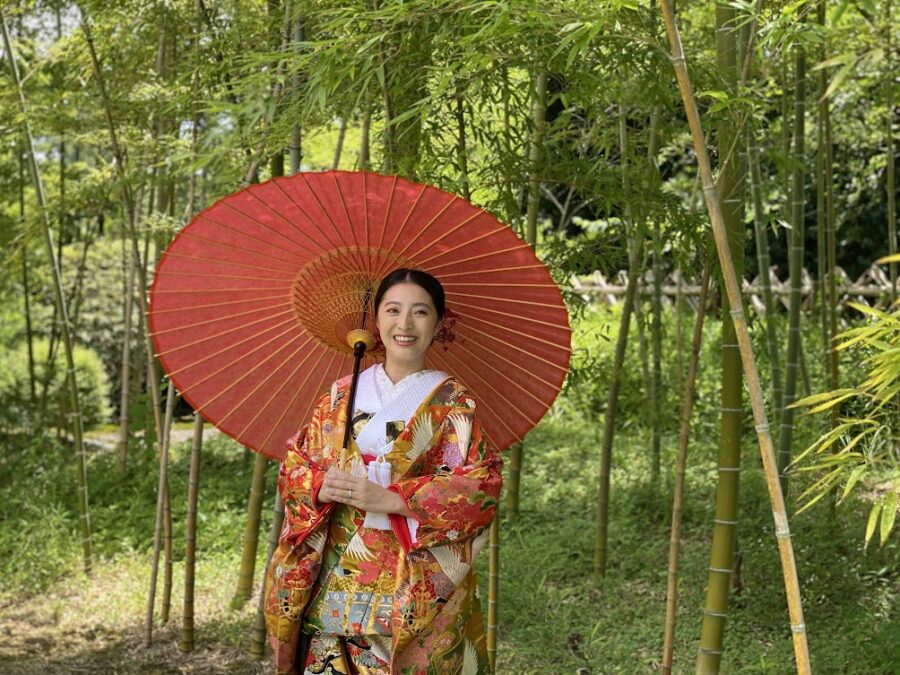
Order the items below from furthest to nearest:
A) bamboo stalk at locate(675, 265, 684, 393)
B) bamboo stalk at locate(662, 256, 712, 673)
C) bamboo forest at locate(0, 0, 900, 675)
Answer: bamboo stalk at locate(675, 265, 684, 393) → bamboo stalk at locate(662, 256, 712, 673) → bamboo forest at locate(0, 0, 900, 675)

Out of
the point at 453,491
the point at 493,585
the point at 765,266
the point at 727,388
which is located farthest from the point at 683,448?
the point at 765,266

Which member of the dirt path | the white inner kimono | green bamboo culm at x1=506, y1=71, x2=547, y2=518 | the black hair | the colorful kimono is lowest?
the dirt path

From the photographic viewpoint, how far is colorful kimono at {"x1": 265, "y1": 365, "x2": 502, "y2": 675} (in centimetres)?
225

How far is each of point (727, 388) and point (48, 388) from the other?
7.50 m

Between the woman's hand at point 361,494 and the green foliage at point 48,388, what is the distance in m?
6.35

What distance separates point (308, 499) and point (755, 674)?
2182mm

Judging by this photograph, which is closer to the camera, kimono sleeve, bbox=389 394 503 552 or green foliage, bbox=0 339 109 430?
kimono sleeve, bbox=389 394 503 552

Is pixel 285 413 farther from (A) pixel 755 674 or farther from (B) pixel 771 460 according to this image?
(A) pixel 755 674

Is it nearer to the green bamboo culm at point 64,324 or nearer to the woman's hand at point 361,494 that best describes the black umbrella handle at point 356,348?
the woman's hand at point 361,494

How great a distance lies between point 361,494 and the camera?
2.19 metres

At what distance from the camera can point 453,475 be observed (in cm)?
226

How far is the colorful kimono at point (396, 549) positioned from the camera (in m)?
2.25

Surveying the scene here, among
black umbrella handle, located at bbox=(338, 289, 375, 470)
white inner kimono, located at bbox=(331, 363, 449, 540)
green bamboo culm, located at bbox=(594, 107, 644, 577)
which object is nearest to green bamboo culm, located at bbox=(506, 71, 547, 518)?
green bamboo culm, located at bbox=(594, 107, 644, 577)

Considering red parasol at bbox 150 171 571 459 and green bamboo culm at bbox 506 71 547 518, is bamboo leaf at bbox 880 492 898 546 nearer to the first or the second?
red parasol at bbox 150 171 571 459
